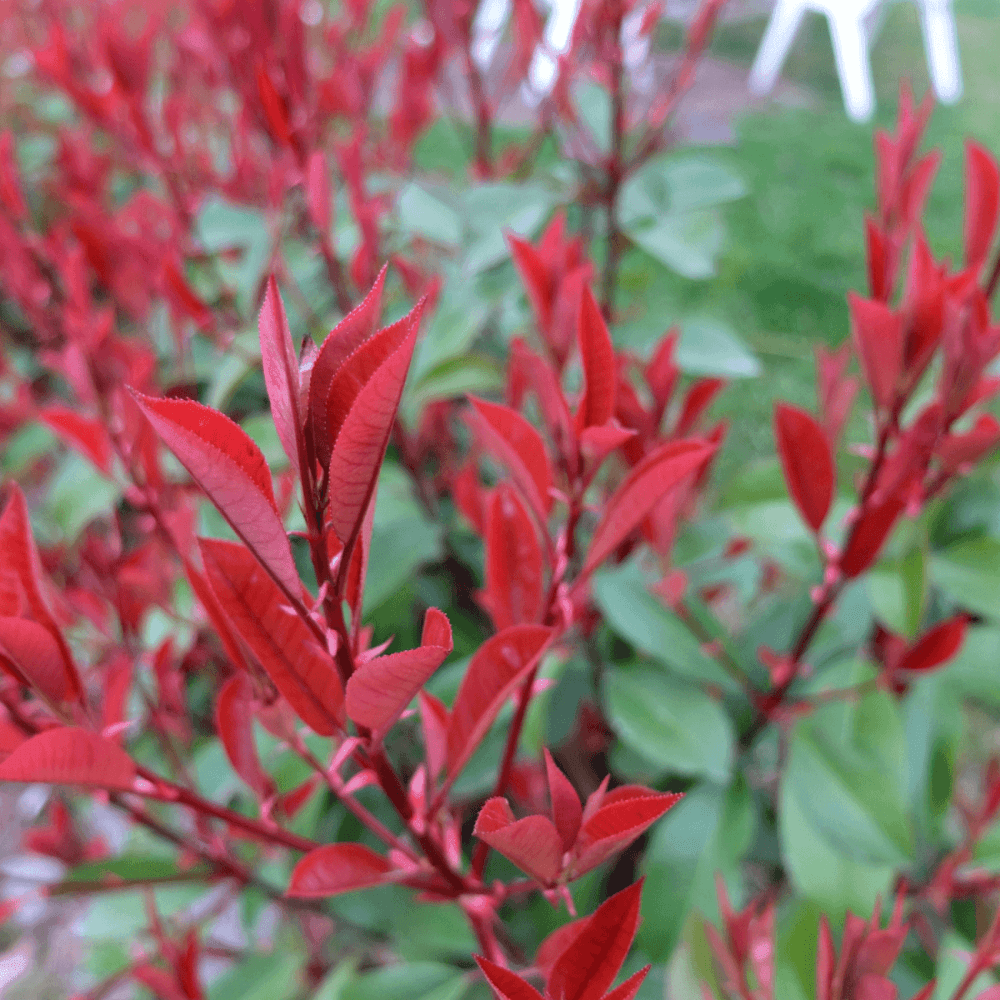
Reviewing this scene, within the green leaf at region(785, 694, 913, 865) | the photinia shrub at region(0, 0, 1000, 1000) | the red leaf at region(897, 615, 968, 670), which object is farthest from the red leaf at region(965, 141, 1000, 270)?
the green leaf at region(785, 694, 913, 865)

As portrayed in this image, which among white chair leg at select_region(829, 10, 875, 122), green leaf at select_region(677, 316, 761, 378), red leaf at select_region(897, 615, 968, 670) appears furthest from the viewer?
white chair leg at select_region(829, 10, 875, 122)

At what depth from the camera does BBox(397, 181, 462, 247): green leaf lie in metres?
0.97

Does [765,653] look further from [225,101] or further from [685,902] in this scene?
[225,101]

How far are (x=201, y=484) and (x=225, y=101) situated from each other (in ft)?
6.82

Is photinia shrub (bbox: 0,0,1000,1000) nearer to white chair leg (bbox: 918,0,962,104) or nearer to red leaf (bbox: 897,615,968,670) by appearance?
red leaf (bbox: 897,615,968,670)

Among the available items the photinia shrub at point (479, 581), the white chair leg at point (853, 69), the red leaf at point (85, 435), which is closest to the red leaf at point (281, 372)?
the photinia shrub at point (479, 581)

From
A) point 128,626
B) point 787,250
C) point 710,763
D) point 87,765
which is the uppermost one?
point 87,765

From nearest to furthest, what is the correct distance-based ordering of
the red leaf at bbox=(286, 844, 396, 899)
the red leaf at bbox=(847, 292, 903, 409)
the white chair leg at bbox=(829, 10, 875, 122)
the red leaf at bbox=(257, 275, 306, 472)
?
1. the red leaf at bbox=(257, 275, 306, 472)
2. the red leaf at bbox=(286, 844, 396, 899)
3. the red leaf at bbox=(847, 292, 903, 409)
4. the white chair leg at bbox=(829, 10, 875, 122)

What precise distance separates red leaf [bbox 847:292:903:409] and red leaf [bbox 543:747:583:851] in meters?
0.31

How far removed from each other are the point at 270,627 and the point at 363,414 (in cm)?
10

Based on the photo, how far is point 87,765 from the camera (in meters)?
0.31

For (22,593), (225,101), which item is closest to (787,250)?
(225,101)

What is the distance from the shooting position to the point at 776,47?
425cm

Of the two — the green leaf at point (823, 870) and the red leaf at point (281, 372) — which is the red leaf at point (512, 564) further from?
the green leaf at point (823, 870)
